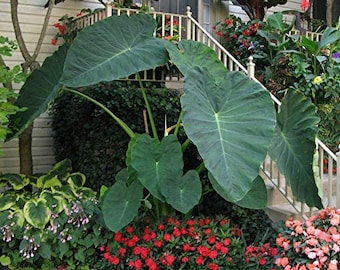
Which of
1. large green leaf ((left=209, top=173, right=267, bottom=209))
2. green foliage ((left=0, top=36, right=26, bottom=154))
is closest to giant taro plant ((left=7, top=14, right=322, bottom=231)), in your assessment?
large green leaf ((left=209, top=173, right=267, bottom=209))

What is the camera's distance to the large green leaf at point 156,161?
3227mm

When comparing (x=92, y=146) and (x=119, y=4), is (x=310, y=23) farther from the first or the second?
(x=92, y=146)

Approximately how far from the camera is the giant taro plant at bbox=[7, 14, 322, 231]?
8.94 ft

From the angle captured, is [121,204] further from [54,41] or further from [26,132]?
[54,41]

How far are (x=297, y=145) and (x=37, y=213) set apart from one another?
213cm

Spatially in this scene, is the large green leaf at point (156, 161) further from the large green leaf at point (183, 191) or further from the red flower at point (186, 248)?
the red flower at point (186, 248)

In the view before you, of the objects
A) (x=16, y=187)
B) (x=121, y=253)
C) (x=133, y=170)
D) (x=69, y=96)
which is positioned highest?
(x=69, y=96)

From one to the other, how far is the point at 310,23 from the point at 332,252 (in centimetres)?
585

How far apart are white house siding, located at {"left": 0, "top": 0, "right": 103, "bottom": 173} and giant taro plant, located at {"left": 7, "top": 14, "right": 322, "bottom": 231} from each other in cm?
153

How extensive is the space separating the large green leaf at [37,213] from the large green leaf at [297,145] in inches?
73.6

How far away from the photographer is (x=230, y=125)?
2.86 m

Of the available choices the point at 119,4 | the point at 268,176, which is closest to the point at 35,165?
the point at 119,4

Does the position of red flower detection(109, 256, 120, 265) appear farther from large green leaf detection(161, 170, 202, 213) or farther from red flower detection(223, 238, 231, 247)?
red flower detection(223, 238, 231, 247)

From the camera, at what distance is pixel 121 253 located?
11.1 feet
